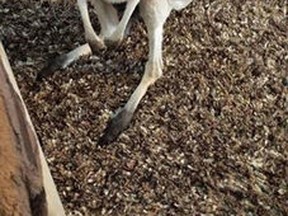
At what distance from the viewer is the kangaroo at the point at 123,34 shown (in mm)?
2724

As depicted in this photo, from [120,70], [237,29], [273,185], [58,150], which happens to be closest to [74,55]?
[120,70]

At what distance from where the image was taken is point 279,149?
2738 mm

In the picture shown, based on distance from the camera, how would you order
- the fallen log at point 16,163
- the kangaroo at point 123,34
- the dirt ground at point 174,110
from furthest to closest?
the kangaroo at point 123,34
the dirt ground at point 174,110
the fallen log at point 16,163

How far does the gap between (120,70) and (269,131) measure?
0.65 m

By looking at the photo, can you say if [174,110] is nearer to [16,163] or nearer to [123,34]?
[123,34]

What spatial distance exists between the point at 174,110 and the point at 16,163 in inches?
60.6

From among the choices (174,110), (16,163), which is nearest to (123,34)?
(174,110)

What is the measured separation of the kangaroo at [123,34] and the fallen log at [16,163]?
1.30m

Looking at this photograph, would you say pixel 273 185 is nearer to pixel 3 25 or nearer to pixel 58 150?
pixel 58 150

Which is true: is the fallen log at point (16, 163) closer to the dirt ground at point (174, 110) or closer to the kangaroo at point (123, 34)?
the dirt ground at point (174, 110)

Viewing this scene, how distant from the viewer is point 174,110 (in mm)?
2848

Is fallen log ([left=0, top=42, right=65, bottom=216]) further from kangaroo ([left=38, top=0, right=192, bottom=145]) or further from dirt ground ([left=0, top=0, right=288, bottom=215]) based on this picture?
kangaroo ([left=38, top=0, right=192, bottom=145])

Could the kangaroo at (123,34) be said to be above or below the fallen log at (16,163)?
below

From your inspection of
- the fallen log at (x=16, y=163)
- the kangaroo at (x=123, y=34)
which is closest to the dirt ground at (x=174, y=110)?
the kangaroo at (x=123, y=34)
